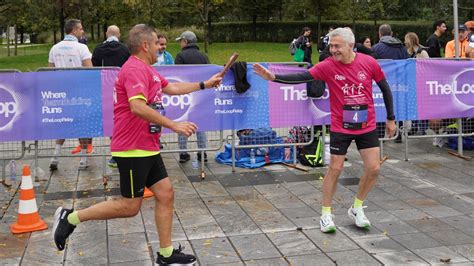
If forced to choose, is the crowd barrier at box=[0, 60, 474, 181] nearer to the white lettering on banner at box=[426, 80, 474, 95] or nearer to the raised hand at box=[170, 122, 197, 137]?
the white lettering on banner at box=[426, 80, 474, 95]

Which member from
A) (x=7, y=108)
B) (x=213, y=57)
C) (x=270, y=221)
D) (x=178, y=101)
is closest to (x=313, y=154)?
(x=178, y=101)

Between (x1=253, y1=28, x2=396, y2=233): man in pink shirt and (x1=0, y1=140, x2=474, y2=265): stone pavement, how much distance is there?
1.59 ft

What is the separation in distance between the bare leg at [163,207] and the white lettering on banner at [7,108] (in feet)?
11.9

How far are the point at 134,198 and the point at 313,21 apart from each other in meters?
57.0

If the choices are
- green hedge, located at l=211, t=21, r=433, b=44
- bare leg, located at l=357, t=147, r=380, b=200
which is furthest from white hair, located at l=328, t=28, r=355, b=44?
green hedge, located at l=211, t=21, r=433, b=44

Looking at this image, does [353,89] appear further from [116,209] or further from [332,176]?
[116,209]

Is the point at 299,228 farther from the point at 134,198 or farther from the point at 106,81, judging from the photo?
the point at 106,81

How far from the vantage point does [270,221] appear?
606 centimetres

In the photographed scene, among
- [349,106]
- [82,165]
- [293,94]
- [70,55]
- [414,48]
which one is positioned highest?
[414,48]

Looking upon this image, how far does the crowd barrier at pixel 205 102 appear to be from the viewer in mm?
7504

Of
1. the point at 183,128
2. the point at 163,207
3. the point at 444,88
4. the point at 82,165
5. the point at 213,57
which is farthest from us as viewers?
the point at 213,57

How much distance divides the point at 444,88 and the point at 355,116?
387 centimetres

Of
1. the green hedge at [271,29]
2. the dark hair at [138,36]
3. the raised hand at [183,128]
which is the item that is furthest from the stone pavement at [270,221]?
the green hedge at [271,29]

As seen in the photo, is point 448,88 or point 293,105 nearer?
point 293,105
